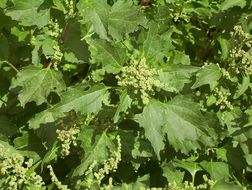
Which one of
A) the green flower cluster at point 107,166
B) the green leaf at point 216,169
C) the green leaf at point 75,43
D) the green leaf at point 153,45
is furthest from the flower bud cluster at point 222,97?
the green leaf at point 75,43

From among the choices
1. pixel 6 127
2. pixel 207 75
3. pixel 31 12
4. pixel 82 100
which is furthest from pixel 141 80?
pixel 6 127

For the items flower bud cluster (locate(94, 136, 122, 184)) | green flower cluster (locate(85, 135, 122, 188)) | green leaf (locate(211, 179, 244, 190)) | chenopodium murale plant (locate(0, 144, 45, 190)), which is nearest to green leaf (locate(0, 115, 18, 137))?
chenopodium murale plant (locate(0, 144, 45, 190))

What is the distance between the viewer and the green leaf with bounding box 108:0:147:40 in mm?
3289

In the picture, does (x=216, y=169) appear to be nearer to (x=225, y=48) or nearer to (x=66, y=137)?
(x=225, y=48)

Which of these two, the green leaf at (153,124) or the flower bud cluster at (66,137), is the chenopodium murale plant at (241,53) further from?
the flower bud cluster at (66,137)

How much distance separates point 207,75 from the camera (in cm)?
364

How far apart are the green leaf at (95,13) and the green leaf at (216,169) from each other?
1.45 m

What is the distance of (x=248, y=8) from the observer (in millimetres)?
4270

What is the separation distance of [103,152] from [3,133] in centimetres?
92

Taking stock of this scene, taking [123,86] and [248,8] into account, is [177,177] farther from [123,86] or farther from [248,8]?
[248,8]

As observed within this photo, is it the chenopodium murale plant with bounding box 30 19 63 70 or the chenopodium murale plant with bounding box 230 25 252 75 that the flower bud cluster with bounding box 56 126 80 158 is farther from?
the chenopodium murale plant with bounding box 230 25 252 75

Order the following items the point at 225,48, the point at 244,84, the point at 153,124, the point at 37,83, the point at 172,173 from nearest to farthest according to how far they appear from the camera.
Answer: the point at 153,124, the point at 37,83, the point at 244,84, the point at 172,173, the point at 225,48

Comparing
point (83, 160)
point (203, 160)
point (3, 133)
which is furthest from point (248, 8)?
point (3, 133)

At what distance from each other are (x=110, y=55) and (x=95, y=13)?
11.5 inches
